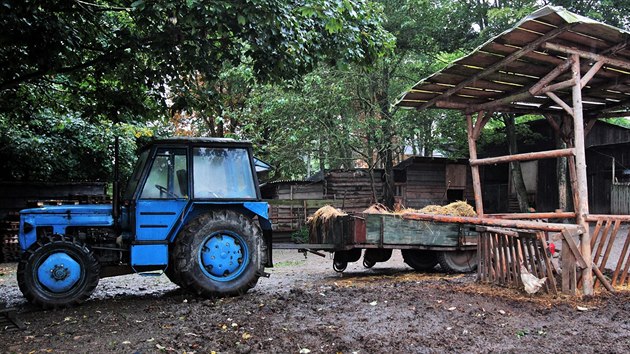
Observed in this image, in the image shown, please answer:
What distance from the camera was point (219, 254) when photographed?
7.18 meters

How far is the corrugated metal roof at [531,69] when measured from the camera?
6.41 metres

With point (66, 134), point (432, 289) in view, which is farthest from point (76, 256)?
point (66, 134)

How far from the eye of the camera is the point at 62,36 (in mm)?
7191

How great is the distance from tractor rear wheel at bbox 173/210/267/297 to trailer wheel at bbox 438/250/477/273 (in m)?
3.95

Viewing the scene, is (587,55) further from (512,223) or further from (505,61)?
(512,223)

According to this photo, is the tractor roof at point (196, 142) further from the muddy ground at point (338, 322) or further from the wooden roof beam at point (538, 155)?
the wooden roof beam at point (538, 155)

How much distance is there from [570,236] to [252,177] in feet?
14.2

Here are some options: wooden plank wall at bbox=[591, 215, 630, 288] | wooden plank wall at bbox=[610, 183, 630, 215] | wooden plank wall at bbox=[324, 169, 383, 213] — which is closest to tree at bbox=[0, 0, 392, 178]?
wooden plank wall at bbox=[591, 215, 630, 288]

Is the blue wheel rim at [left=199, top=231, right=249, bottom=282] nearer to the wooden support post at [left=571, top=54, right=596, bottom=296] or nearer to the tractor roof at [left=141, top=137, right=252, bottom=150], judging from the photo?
the tractor roof at [left=141, top=137, right=252, bottom=150]

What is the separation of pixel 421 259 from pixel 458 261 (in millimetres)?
755

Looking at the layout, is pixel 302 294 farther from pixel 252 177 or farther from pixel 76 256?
pixel 76 256

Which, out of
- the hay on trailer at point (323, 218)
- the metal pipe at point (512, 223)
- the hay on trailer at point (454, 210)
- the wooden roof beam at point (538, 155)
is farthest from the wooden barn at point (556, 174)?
the metal pipe at point (512, 223)

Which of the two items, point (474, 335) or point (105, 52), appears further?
point (105, 52)

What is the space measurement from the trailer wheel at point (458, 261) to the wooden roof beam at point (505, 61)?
2.92m
